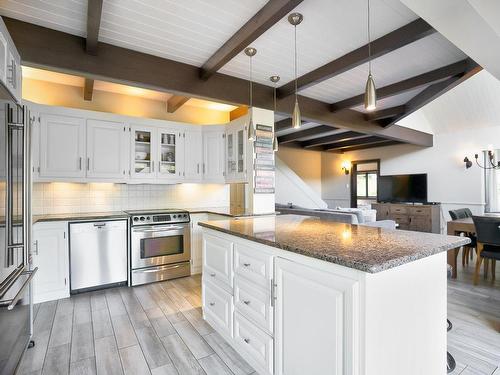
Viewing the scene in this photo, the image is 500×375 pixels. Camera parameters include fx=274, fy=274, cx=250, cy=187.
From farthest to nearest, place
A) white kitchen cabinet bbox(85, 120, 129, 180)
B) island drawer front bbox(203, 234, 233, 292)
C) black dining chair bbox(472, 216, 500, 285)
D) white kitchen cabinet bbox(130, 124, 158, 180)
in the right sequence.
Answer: white kitchen cabinet bbox(130, 124, 158, 180) < white kitchen cabinet bbox(85, 120, 129, 180) < black dining chair bbox(472, 216, 500, 285) < island drawer front bbox(203, 234, 233, 292)

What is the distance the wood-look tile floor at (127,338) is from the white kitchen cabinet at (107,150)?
153 cm

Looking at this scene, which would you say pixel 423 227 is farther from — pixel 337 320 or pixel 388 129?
pixel 337 320

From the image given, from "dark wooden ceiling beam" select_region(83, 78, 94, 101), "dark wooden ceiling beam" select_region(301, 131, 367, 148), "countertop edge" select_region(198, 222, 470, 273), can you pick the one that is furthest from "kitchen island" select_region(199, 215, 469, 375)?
"dark wooden ceiling beam" select_region(301, 131, 367, 148)

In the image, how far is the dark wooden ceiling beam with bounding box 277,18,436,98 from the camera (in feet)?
7.72

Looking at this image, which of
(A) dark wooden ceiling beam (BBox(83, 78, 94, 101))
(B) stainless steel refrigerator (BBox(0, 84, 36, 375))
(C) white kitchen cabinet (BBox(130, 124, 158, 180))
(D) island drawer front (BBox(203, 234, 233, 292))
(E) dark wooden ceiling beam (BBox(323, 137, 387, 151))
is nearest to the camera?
Answer: (B) stainless steel refrigerator (BBox(0, 84, 36, 375))

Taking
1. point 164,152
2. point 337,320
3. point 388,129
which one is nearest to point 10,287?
point 337,320

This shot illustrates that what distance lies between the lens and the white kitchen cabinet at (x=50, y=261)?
300 centimetres

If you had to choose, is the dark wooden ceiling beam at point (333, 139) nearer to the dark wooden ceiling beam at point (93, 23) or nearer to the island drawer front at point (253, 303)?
the island drawer front at point (253, 303)

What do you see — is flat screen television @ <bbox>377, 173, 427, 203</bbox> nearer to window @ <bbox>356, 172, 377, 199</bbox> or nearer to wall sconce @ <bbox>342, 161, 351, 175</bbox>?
window @ <bbox>356, 172, 377, 199</bbox>

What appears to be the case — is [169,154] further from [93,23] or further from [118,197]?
[93,23]

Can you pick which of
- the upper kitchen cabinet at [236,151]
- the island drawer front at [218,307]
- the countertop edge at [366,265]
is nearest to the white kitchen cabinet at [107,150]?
the upper kitchen cabinet at [236,151]

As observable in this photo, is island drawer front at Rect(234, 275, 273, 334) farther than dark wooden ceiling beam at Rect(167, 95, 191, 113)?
No

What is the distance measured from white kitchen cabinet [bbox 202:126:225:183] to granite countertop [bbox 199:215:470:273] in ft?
7.07

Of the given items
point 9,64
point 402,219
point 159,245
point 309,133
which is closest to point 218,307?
point 159,245
